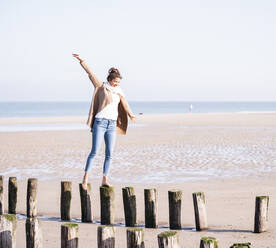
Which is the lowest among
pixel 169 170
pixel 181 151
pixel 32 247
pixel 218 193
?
pixel 32 247

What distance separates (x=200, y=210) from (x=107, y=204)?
5.11 ft

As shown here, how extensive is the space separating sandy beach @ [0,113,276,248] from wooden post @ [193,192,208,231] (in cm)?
12

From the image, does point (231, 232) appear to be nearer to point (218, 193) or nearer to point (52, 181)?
point (218, 193)

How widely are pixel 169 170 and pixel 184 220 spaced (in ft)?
21.7

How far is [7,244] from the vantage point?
6289 mm

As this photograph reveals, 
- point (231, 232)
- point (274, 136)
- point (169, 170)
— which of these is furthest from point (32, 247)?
point (274, 136)

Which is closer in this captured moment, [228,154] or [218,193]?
[218,193]

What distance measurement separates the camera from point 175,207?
26.9ft

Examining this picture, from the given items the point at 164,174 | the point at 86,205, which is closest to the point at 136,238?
the point at 86,205

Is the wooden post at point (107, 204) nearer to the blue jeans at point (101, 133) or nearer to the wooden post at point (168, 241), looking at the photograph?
the blue jeans at point (101, 133)

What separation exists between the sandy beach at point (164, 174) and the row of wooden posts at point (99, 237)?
1.18m

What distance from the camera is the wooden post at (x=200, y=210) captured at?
8078 millimetres
